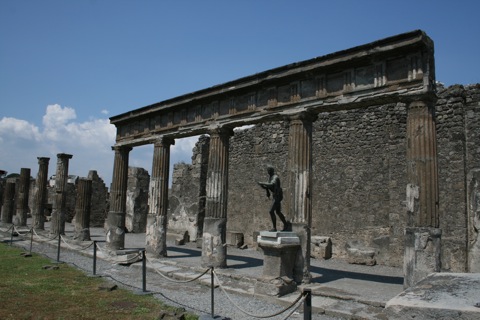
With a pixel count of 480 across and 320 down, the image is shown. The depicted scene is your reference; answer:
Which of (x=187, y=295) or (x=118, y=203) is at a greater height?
(x=118, y=203)

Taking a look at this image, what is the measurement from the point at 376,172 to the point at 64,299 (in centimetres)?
1012

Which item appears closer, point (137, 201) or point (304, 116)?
point (304, 116)

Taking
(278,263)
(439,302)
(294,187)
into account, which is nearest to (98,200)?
(294,187)

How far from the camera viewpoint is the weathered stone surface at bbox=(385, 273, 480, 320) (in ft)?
8.43

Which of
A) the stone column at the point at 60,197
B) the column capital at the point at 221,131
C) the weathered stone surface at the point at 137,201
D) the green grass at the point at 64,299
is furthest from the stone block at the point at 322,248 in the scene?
the weathered stone surface at the point at 137,201

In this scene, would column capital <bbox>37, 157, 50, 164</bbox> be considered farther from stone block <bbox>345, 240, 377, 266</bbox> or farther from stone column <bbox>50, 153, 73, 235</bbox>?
stone block <bbox>345, 240, 377, 266</bbox>

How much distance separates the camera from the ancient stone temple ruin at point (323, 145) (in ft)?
24.4

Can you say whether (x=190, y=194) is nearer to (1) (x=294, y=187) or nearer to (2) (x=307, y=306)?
(1) (x=294, y=187)

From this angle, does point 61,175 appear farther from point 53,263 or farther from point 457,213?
point 457,213

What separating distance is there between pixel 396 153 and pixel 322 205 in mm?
3369

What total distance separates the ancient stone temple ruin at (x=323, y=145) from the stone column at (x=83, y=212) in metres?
3.15

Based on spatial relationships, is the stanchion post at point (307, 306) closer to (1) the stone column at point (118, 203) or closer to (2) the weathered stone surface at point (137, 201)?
(1) the stone column at point (118, 203)

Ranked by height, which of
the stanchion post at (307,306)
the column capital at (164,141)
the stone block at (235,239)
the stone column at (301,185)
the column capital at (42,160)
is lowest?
the stone block at (235,239)

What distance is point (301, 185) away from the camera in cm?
891
